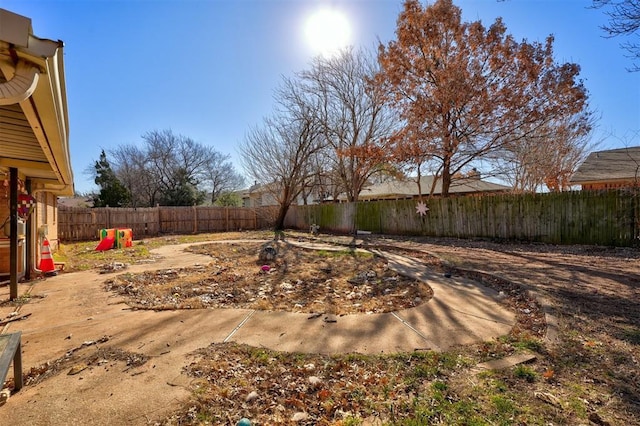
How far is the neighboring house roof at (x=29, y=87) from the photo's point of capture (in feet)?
4.68

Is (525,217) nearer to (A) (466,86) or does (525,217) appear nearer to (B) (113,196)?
(A) (466,86)

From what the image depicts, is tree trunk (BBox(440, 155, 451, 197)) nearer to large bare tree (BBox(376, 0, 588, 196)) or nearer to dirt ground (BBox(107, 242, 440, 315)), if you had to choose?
large bare tree (BBox(376, 0, 588, 196))

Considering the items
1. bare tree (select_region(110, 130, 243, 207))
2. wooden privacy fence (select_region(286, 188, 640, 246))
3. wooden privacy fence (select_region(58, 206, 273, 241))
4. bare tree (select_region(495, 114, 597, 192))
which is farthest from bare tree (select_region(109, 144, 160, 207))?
bare tree (select_region(495, 114, 597, 192))

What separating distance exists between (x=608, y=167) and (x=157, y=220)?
2155cm

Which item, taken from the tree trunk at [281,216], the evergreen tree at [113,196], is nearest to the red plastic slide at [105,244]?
the tree trunk at [281,216]

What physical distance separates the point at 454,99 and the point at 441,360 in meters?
10.8

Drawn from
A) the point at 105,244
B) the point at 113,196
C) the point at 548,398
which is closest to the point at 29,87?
the point at 548,398

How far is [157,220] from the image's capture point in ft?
56.4

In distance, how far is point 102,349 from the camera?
9.10 feet

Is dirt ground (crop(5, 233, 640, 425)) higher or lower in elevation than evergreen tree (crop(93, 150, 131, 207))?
lower

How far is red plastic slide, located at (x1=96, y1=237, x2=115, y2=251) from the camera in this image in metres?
10.6

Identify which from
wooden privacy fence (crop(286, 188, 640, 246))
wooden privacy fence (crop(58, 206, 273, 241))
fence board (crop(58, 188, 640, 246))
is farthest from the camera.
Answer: wooden privacy fence (crop(58, 206, 273, 241))

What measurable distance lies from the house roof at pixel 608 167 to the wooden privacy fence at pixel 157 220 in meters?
15.7

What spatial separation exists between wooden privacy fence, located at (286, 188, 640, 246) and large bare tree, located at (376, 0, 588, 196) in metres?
2.17
